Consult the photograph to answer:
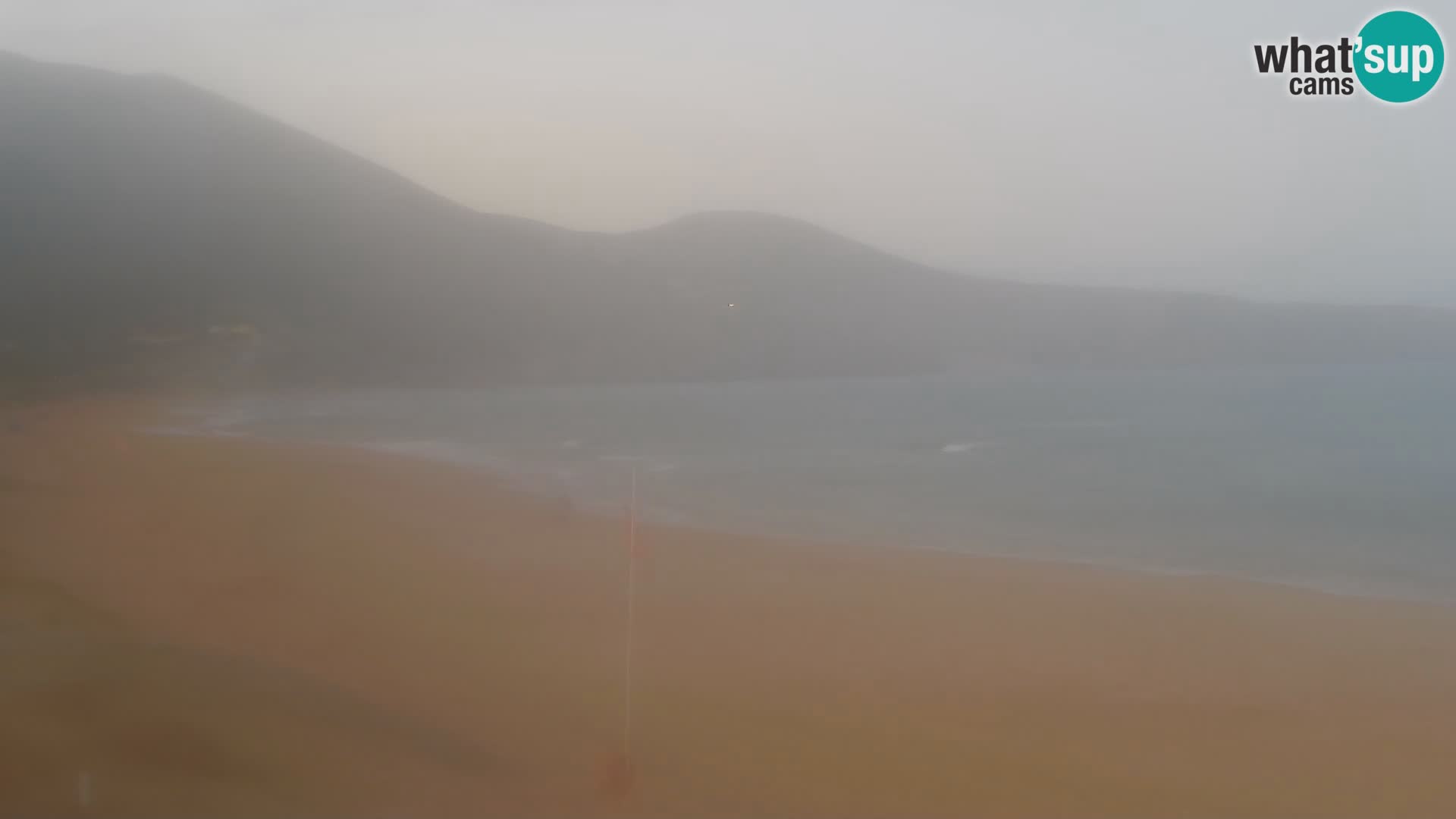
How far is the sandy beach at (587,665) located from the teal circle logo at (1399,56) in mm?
1236

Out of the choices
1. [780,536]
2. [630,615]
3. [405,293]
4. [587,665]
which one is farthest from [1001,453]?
[405,293]

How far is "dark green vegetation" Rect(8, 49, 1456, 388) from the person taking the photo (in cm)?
215

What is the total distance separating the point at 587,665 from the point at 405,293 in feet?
3.53

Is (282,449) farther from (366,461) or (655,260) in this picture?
(655,260)

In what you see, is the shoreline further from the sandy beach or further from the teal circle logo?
the teal circle logo

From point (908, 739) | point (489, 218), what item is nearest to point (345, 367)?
point (489, 218)

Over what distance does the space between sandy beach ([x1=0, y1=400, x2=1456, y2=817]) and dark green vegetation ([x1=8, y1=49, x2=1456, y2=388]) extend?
0.28m

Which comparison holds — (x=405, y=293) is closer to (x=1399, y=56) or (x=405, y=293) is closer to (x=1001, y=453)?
(x=1001, y=453)

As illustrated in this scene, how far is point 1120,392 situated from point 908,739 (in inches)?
51.7

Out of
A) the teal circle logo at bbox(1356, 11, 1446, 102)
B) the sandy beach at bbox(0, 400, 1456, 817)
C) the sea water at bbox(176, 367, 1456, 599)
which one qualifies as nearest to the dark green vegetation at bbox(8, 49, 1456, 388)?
the sea water at bbox(176, 367, 1456, 599)

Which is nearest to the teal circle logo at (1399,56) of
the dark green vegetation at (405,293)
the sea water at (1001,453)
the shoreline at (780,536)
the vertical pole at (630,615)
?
the dark green vegetation at (405,293)

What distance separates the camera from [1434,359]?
2.22 metres

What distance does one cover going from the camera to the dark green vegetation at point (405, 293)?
7.07 ft

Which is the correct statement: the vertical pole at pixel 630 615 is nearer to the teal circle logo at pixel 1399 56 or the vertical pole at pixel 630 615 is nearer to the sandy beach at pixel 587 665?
the sandy beach at pixel 587 665
